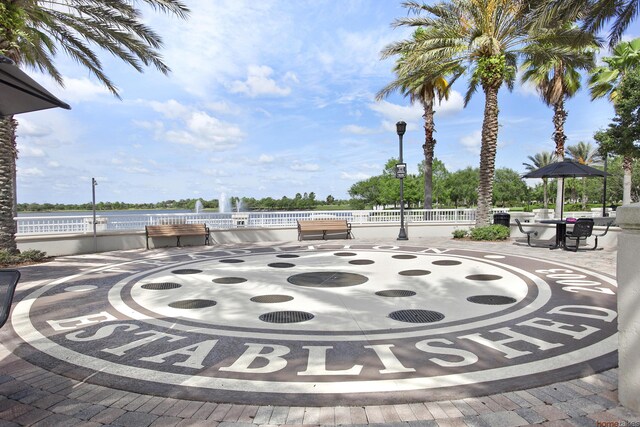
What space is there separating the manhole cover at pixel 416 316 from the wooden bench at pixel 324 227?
1039 centimetres

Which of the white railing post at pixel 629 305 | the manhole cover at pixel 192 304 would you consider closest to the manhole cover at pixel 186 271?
the manhole cover at pixel 192 304

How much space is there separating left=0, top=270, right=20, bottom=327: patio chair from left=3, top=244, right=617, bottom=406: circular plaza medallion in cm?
75

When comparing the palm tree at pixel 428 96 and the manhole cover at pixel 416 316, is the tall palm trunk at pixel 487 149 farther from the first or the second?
the manhole cover at pixel 416 316

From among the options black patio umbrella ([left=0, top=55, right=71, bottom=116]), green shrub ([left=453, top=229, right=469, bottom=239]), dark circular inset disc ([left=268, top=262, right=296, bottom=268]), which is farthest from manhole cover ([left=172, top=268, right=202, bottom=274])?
green shrub ([left=453, top=229, right=469, bottom=239])

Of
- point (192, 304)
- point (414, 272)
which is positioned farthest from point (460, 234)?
point (192, 304)

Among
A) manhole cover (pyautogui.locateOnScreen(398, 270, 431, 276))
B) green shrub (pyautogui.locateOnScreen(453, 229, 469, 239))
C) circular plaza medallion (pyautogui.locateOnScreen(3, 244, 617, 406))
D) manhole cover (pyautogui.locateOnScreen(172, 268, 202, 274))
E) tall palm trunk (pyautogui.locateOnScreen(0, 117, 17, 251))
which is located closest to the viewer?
circular plaza medallion (pyautogui.locateOnScreen(3, 244, 617, 406))

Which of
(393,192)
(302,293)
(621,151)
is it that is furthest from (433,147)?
(393,192)

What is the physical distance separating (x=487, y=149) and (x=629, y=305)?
13.6 m

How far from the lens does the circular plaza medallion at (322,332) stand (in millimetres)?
3281

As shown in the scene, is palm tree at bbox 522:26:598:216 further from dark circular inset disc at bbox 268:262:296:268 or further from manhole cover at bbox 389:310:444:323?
manhole cover at bbox 389:310:444:323

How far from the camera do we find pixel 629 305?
109 inches

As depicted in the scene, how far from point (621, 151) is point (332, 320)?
21.9m

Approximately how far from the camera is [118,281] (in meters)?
7.68

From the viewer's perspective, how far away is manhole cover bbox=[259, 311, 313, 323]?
5.10m
